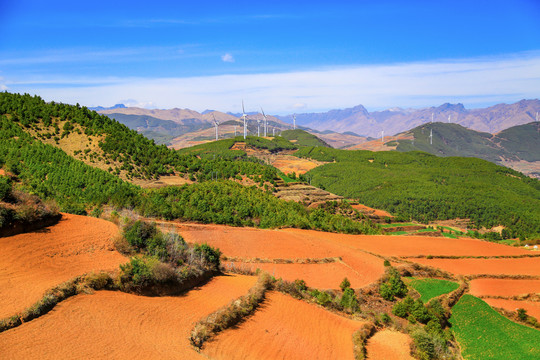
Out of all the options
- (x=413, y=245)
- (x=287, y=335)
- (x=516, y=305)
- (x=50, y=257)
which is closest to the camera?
(x=50, y=257)

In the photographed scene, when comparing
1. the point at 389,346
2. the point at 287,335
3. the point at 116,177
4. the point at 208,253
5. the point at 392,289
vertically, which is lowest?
the point at 392,289

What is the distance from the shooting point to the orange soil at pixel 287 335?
1928 centimetres

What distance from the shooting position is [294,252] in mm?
44375

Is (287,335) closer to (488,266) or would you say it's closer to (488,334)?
(488,334)

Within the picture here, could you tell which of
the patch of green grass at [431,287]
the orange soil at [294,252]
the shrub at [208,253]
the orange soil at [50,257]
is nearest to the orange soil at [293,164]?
the orange soil at [294,252]

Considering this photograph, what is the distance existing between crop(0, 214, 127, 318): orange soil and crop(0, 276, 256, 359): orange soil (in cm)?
155

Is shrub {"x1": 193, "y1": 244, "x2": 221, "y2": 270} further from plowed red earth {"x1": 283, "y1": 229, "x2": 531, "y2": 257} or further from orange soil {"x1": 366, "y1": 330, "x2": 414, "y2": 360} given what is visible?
plowed red earth {"x1": 283, "y1": 229, "x2": 531, "y2": 257}

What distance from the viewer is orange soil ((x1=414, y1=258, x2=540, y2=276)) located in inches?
1991

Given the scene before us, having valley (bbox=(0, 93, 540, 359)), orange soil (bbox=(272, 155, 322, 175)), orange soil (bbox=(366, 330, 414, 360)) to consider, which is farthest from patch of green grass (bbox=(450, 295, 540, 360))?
orange soil (bbox=(272, 155, 322, 175))

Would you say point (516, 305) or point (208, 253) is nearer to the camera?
point (208, 253)

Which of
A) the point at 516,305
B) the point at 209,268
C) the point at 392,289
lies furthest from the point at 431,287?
the point at 209,268

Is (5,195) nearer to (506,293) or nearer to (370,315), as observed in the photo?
(370,315)

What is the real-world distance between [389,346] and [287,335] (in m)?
7.20

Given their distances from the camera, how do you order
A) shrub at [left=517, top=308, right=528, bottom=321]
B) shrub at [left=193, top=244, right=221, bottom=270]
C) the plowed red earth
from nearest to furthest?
shrub at [left=193, top=244, right=221, bottom=270], shrub at [left=517, top=308, right=528, bottom=321], the plowed red earth
